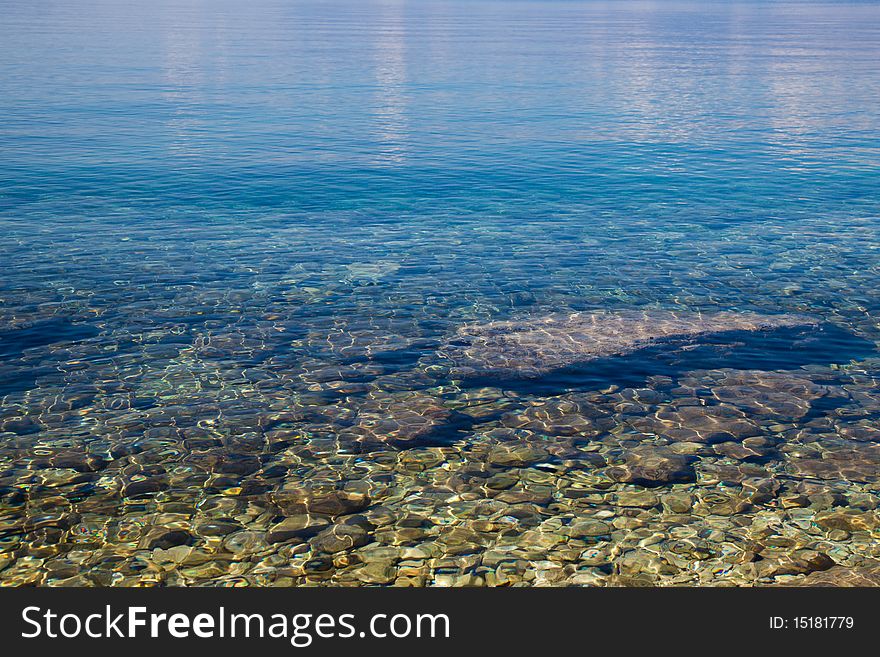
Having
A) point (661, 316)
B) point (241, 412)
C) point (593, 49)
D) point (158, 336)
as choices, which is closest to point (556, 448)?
point (241, 412)

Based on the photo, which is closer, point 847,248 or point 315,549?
point 315,549

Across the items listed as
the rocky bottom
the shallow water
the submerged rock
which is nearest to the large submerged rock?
the shallow water

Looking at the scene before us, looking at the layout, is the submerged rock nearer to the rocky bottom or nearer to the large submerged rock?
the rocky bottom

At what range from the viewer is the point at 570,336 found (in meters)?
18.8

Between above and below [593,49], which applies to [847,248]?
below

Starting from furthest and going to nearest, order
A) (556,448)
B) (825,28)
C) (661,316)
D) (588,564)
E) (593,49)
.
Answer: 1. (825,28)
2. (593,49)
3. (661,316)
4. (556,448)
5. (588,564)

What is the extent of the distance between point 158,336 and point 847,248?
20986 mm

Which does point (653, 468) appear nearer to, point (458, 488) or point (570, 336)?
point (458, 488)

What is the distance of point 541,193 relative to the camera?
35.0 m

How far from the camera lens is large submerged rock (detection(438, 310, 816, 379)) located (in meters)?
17.4

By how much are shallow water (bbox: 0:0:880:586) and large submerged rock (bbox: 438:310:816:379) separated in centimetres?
49

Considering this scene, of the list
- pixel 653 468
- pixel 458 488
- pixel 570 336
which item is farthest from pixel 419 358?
pixel 653 468

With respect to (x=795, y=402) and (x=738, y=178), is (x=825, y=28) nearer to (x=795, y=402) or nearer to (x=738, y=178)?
(x=738, y=178)

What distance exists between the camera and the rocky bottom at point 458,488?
10.9 metres
